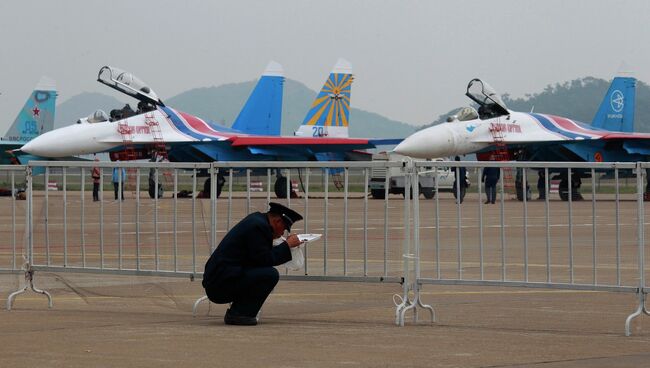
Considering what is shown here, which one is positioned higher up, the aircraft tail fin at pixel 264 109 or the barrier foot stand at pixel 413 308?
the aircraft tail fin at pixel 264 109

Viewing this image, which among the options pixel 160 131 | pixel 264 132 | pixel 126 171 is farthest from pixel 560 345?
pixel 264 132

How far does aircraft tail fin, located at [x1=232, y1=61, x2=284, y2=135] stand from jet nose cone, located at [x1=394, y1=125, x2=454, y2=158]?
11.3 m

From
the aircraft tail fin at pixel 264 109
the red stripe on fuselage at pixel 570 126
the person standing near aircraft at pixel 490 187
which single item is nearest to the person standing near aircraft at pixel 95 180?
the person standing near aircraft at pixel 490 187

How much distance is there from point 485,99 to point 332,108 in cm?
1239

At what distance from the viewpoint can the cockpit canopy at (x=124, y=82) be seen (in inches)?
1364

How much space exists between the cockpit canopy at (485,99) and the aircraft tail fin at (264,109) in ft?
35.4

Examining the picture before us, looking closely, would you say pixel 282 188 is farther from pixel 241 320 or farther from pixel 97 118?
pixel 97 118

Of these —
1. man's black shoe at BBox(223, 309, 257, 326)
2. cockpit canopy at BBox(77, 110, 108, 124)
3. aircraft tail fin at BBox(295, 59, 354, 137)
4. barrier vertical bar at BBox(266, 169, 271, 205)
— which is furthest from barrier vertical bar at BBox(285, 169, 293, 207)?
aircraft tail fin at BBox(295, 59, 354, 137)

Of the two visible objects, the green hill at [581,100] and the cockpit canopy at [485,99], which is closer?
the cockpit canopy at [485,99]

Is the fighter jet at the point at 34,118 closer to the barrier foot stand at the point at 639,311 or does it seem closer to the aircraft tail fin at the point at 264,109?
the aircraft tail fin at the point at 264,109

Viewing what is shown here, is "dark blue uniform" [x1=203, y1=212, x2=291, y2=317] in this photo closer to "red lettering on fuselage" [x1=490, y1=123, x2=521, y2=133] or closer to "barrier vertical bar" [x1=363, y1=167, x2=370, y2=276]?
"barrier vertical bar" [x1=363, y1=167, x2=370, y2=276]

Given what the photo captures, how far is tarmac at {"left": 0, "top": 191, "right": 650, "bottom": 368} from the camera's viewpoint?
6.61 meters

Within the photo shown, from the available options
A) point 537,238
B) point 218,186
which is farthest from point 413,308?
point 218,186

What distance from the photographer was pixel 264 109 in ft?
146
